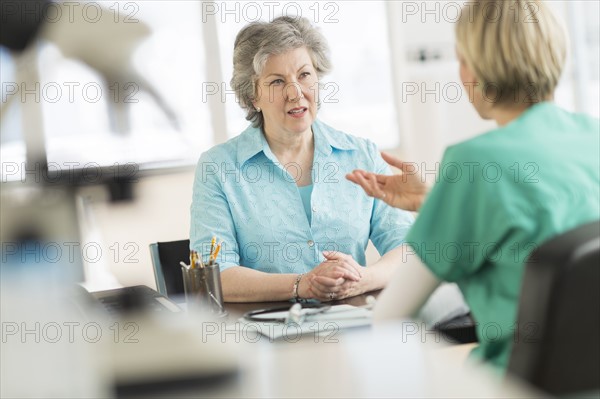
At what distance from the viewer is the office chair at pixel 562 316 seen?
0.79 metres

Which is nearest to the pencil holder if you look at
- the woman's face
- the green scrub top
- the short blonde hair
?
the green scrub top

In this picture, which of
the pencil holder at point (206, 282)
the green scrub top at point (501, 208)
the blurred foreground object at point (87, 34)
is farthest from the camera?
the pencil holder at point (206, 282)

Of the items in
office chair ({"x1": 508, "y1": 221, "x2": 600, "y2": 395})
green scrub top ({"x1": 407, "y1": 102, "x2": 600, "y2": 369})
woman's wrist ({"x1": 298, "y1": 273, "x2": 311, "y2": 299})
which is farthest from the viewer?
woman's wrist ({"x1": 298, "y1": 273, "x2": 311, "y2": 299})

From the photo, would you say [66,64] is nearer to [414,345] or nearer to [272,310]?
[414,345]

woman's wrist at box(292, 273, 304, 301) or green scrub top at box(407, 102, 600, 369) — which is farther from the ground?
green scrub top at box(407, 102, 600, 369)

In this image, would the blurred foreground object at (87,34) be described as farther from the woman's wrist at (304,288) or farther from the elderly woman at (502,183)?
the woman's wrist at (304,288)

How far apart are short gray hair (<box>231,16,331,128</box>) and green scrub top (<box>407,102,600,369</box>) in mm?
1175

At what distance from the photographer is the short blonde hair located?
1101 mm

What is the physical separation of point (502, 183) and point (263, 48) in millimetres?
1284

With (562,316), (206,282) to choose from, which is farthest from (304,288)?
(562,316)

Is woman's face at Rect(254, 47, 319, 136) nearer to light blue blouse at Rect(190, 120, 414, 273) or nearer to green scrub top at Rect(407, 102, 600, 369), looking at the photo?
light blue blouse at Rect(190, 120, 414, 273)

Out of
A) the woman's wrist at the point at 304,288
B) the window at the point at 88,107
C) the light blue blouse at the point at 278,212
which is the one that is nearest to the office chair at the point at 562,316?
the window at the point at 88,107

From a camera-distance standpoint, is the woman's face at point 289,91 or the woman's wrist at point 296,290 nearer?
the woman's wrist at point 296,290

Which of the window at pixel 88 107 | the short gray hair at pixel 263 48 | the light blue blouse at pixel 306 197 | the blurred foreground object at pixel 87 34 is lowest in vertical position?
the light blue blouse at pixel 306 197
